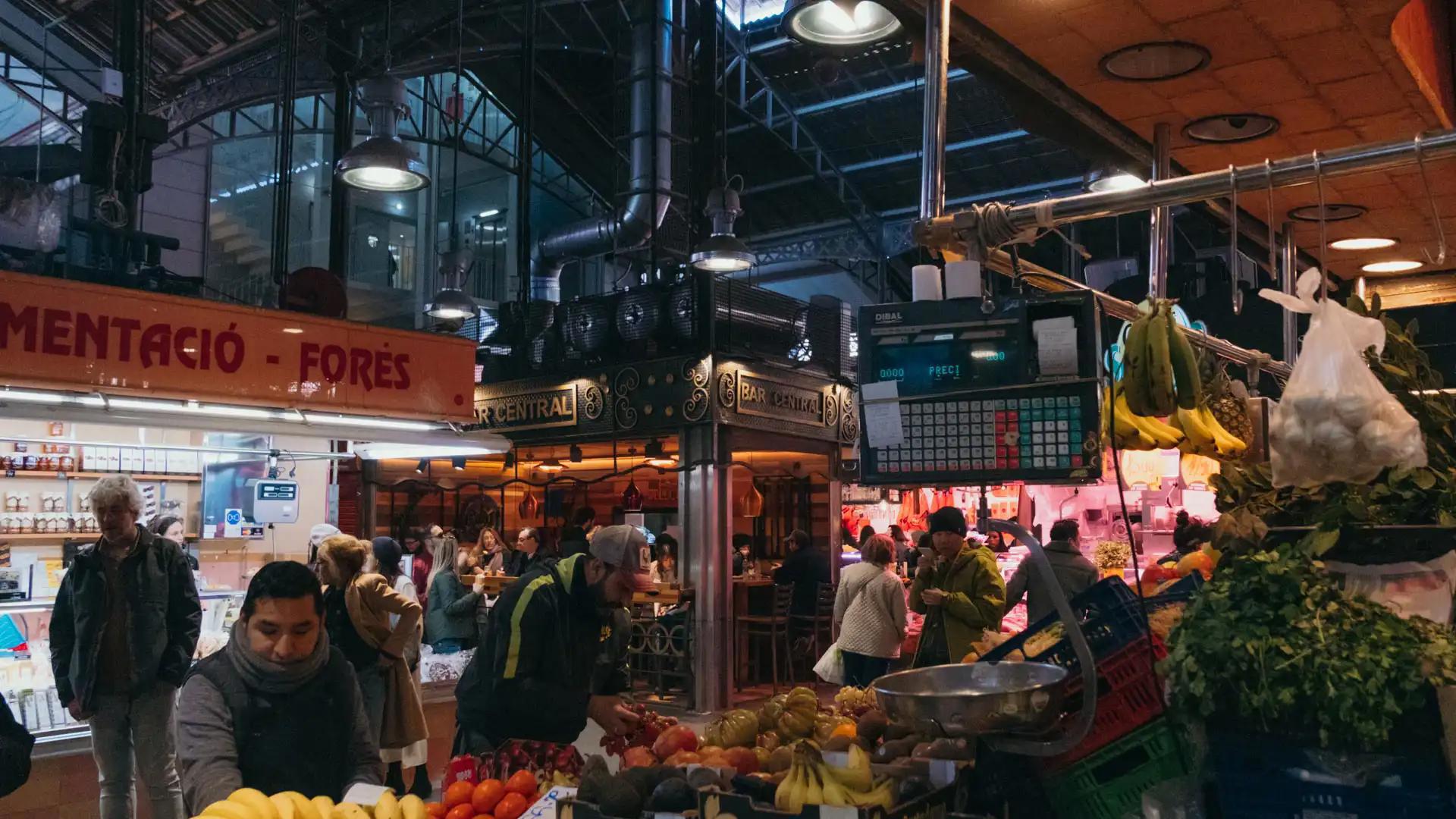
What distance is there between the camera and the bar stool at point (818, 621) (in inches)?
463

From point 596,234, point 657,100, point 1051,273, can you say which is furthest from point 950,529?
point 596,234

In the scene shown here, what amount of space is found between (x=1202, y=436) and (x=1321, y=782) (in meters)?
1.82

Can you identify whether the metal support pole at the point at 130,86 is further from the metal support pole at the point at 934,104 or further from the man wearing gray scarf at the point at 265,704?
the metal support pole at the point at 934,104

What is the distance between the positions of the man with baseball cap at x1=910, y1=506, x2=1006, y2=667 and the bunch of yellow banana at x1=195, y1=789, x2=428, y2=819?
3.95 metres

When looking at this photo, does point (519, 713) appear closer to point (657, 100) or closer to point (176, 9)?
point (657, 100)

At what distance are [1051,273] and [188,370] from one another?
415 centimetres

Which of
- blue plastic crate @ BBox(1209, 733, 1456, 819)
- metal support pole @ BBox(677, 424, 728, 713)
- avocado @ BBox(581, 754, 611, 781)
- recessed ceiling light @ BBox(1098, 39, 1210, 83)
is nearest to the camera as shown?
blue plastic crate @ BBox(1209, 733, 1456, 819)

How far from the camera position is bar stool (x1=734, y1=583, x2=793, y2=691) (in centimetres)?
1152

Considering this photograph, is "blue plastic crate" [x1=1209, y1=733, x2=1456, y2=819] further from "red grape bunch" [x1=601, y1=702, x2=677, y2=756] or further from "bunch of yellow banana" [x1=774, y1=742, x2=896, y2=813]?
"red grape bunch" [x1=601, y1=702, x2=677, y2=756]

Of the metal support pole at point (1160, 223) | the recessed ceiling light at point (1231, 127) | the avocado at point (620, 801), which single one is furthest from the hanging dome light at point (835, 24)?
the avocado at point (620, 801)

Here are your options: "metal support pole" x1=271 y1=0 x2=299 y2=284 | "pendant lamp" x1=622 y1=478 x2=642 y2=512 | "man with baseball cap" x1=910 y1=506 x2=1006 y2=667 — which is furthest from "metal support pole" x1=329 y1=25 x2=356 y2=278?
"man with baseball cap" x1=910 y1=506 x2=1006 y2=667

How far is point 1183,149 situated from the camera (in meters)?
4.18

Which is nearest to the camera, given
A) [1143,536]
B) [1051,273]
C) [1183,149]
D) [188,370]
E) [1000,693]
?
[1000,693]

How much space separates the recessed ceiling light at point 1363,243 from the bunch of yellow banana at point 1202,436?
7.27 ft
